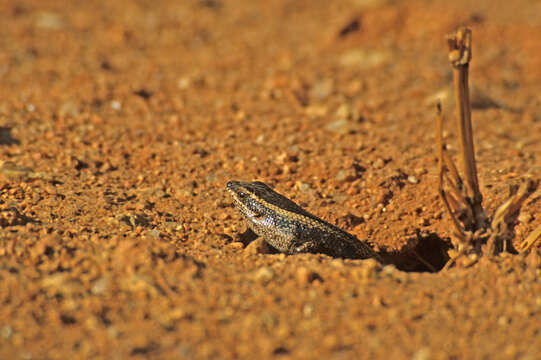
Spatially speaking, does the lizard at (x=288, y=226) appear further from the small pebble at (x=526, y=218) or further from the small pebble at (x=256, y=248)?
the small pebble at (x=526, y=218)

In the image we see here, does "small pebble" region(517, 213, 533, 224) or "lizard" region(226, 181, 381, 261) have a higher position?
"small pebble" region(517, 213, 533, 224)

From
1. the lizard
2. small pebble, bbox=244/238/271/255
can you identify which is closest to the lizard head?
the lizard

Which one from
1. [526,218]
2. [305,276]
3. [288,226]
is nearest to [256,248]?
[288,226]

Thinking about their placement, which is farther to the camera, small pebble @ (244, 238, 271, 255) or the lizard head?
the lizard head

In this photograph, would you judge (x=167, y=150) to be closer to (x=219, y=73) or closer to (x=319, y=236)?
(x=319, y=236)

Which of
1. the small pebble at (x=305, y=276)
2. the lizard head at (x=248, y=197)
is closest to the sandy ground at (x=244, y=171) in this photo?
the small pebble at (x=305, y=276)

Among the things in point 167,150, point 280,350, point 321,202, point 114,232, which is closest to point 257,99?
point 167,150

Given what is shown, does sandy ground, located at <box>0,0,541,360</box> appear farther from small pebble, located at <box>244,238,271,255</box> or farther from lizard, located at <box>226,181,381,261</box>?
lizard, located at <box>226,181,381,261</box>

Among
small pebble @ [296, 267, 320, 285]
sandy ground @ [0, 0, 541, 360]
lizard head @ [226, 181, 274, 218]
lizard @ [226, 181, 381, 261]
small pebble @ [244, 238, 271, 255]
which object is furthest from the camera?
lizard head @ [226, 181, 274, 218]
